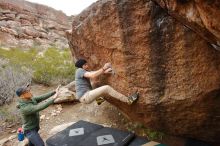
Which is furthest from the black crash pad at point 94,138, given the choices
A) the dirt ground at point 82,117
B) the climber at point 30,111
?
the dirt ground at point 82,117

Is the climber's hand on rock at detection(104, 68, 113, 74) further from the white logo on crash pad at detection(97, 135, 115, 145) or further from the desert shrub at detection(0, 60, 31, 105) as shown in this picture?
the desert shrub at detection(0, 60, 31, 105)

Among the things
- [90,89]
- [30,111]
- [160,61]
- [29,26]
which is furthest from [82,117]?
[29,26]

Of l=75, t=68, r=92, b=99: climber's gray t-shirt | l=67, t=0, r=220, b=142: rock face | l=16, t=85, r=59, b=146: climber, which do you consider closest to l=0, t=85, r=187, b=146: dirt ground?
l=16, t=85, r=59, b=146: climber

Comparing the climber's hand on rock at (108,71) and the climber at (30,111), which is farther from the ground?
the climber's hand on rock at (108,71)

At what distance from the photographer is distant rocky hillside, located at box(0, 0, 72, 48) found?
18.8m

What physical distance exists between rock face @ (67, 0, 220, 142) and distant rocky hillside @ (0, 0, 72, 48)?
1397 centimetres

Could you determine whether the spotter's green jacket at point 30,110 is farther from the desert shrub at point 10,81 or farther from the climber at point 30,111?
the desert shrub at point 10,81

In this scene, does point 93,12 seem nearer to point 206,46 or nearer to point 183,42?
point 183,42

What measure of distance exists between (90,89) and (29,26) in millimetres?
17042

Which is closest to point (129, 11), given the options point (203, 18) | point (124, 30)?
point (124, 30)

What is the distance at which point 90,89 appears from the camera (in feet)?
17.8

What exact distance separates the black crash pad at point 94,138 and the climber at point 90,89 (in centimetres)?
65

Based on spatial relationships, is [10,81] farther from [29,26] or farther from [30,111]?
[29,26]

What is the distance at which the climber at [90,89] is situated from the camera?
500 cm
